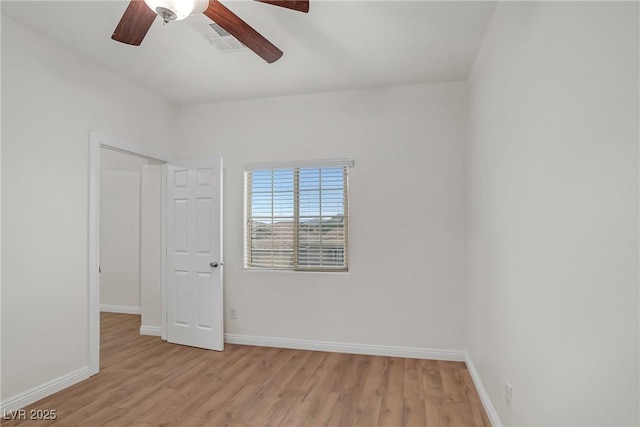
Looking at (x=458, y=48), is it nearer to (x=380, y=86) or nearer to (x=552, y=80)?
(x=380, y=86)

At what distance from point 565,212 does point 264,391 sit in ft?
8.26

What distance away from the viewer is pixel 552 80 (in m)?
1.43

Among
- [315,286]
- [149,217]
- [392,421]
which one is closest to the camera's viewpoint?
[392,421]

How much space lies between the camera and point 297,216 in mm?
3920

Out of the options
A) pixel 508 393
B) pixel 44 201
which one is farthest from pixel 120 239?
pixel 508 393

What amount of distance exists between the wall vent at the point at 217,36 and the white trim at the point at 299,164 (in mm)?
1332

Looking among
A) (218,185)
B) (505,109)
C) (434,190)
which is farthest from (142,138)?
(505,109)

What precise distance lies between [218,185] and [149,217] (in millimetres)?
1262

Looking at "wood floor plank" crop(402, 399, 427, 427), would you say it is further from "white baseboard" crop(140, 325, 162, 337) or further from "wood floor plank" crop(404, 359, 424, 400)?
"white baseboard" crop(140, 325, 162, 337)

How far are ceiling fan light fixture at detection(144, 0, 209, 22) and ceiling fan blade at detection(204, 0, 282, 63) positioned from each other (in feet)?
0.39

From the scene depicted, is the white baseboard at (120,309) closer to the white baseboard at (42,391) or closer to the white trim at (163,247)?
the white trim at (163,247)

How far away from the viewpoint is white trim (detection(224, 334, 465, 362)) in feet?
11.5

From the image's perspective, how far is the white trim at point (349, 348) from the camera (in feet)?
11.5

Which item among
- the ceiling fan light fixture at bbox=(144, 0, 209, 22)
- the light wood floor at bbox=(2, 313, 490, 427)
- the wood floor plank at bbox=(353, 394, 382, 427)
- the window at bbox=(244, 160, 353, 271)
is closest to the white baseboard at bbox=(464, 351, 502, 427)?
the light wood floor at bbox=(2, 313, 490, 427)
